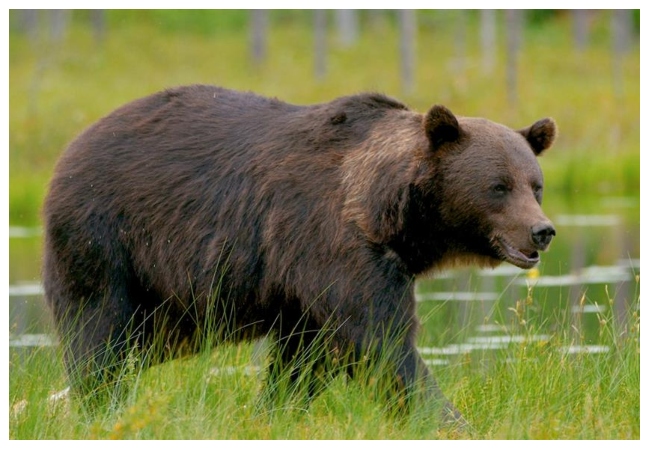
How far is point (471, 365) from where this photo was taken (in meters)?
7.80

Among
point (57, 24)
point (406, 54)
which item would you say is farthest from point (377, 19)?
point (406, 54)

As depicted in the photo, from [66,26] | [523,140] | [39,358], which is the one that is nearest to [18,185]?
[39,358]

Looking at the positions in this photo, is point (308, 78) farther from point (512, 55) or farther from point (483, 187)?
point (483, 187)

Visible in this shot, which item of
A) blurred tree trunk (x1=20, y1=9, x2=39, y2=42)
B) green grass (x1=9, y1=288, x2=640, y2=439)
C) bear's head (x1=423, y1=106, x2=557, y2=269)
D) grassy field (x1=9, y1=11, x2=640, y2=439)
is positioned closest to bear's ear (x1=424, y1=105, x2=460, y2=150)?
bear's head (x1=423, y1=106, x2=557, y2=269)

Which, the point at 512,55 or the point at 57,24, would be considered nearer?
the point at 512,55

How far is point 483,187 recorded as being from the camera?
5988 millimetres

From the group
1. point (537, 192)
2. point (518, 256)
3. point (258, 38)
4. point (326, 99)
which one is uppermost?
point (537, 192)

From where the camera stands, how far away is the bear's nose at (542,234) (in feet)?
18.8

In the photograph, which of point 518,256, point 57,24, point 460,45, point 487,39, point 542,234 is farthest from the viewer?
point 487,39

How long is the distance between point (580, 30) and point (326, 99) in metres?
15.7

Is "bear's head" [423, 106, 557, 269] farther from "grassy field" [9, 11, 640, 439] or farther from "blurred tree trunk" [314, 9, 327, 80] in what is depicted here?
"blurred tree trunk" [314, 9, 327, 80]

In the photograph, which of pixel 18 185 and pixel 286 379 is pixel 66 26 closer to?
pixel 18 185

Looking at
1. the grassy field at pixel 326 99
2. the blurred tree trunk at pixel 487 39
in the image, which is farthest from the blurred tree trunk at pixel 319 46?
the blurred tree trunk at pixel 487 39

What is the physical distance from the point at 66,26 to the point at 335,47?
9.51m
